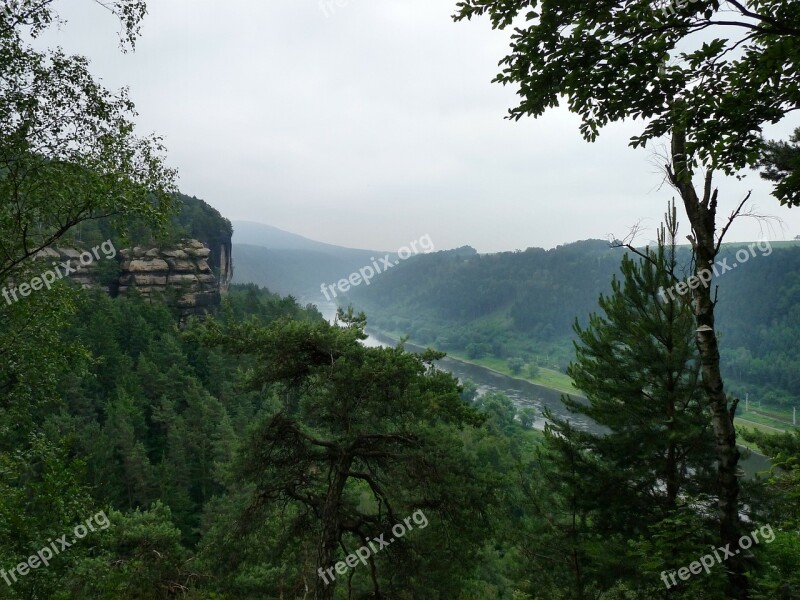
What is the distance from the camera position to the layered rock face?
65.4m

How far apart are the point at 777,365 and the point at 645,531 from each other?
12434cm

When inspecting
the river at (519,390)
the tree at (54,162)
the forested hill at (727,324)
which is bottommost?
the river at (519,390)

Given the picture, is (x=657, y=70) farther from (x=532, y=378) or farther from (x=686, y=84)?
(x=532, y=378)

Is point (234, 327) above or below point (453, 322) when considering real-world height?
above

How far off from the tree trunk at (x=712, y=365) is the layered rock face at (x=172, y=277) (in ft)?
220

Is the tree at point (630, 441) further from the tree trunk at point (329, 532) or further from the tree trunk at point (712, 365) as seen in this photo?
the tree trunk at point (329, 532)

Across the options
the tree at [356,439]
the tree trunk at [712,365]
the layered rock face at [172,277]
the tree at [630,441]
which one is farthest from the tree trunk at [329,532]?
the layered rock face at [172,277]

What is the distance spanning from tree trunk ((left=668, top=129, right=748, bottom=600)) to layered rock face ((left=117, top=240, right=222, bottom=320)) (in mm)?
66964

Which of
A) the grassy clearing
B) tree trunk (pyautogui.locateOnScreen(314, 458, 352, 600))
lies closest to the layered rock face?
tree trunk (pyautogui.locateOnScreen(314, 458, 352, 600))

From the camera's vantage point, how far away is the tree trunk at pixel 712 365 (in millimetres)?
4895

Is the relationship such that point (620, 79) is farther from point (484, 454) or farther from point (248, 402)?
point (248, 402)

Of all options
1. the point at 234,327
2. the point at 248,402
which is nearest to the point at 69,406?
the point at 248,402

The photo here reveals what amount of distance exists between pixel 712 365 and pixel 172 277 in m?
72.9

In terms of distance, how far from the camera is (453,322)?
194 metres
